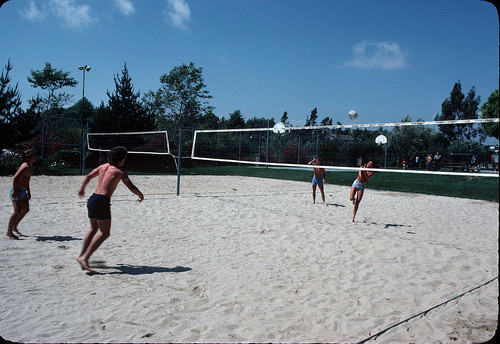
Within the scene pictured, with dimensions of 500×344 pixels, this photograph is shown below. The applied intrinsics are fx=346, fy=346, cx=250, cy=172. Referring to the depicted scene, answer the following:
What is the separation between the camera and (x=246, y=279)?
11.8ft

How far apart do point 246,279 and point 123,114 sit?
17926 mm

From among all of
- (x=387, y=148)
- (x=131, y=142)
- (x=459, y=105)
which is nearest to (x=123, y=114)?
(x=131, y=142)

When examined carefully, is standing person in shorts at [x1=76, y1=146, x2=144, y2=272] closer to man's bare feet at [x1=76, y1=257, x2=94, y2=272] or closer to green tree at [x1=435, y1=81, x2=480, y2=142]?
man's bare feet at [x1=76, y1=257, x2=94, y2=272]

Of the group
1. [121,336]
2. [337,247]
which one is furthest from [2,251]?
[337,247]

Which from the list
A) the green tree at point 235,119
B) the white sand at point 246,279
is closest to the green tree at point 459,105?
the green tree at point 235,119

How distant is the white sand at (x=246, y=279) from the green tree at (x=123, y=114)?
12.9m

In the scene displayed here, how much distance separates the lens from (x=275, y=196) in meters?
10.4

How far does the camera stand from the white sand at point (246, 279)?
101 inches

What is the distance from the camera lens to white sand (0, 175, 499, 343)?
2.55m

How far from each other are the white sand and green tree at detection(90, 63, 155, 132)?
12874 millimetres

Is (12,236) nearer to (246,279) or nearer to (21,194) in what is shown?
(21,194)

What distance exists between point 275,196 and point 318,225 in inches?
162

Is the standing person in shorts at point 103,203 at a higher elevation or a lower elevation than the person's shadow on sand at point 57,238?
higher

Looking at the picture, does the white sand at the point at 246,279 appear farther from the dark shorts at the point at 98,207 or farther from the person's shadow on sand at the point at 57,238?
the dark shorts at the point at 98,207
